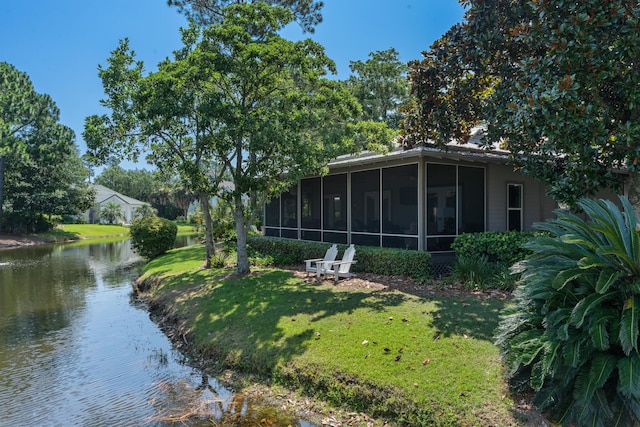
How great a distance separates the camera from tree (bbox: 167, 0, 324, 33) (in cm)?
1722

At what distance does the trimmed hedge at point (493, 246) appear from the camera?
376 inches

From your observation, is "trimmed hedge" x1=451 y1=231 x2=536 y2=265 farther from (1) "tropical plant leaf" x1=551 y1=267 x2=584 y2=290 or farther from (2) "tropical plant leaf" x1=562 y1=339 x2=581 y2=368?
(2) "tropical plant leaf" x1=562 y1=339 x2=581 y2=368

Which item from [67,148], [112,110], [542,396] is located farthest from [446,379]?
[67,148]

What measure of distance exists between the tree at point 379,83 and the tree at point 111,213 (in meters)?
35.0

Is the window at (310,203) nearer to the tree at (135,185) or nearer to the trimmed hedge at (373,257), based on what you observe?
the trimmed hedge at (373,257)

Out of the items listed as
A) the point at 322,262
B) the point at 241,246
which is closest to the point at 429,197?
the point at 322,262

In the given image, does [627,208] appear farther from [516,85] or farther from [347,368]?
[347,368]

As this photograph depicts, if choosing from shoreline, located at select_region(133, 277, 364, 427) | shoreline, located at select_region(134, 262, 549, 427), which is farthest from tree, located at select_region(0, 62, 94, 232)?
shoreline, located at select_region(133, 277, 364, 427)

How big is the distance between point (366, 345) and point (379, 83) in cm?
2234

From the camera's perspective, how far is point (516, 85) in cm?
666

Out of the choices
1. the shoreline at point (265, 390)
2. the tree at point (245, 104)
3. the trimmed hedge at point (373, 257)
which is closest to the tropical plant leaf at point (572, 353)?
the shoreline at point (265, 390)

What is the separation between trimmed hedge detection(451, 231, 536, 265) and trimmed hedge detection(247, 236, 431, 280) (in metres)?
0.93

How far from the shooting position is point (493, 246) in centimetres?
976

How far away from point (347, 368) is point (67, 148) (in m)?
36.8
